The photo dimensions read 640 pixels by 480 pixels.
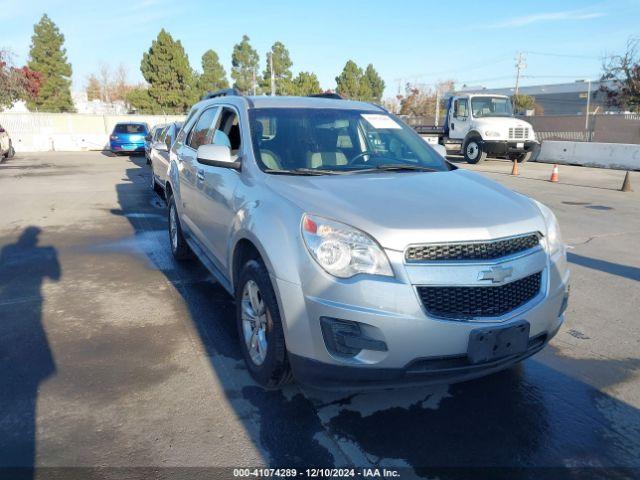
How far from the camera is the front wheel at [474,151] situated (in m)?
19.5

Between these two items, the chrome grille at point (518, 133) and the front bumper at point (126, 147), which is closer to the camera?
the chrome grille at point (518, 133)

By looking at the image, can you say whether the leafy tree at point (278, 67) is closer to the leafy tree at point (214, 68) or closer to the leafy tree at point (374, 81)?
the leafy tree at point (214, 68)

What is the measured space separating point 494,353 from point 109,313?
344cm

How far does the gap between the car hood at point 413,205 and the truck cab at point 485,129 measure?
16.6m

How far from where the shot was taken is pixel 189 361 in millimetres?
3688

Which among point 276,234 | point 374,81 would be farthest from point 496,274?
point 374,81

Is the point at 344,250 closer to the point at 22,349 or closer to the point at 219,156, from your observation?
the point at 219,156

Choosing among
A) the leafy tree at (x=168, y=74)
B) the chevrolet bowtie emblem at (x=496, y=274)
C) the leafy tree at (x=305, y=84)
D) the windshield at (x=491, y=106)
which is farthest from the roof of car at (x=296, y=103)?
the leafy tree at (x=305, y=84)

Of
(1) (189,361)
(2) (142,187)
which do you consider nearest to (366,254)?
(1) (189,361)

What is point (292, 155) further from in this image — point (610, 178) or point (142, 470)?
point (610, 178)

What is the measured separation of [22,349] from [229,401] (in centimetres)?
183

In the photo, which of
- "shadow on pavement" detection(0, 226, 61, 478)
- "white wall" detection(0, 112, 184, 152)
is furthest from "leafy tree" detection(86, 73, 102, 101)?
"shadow on pavement" detection(0, 226, 61, 478)

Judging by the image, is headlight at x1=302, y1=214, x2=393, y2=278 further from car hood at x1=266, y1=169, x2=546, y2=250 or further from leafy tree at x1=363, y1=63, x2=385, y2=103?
leafy tree at x1=363, y1=63, x2=385, y2=103

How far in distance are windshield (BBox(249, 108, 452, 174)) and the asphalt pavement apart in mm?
1518
